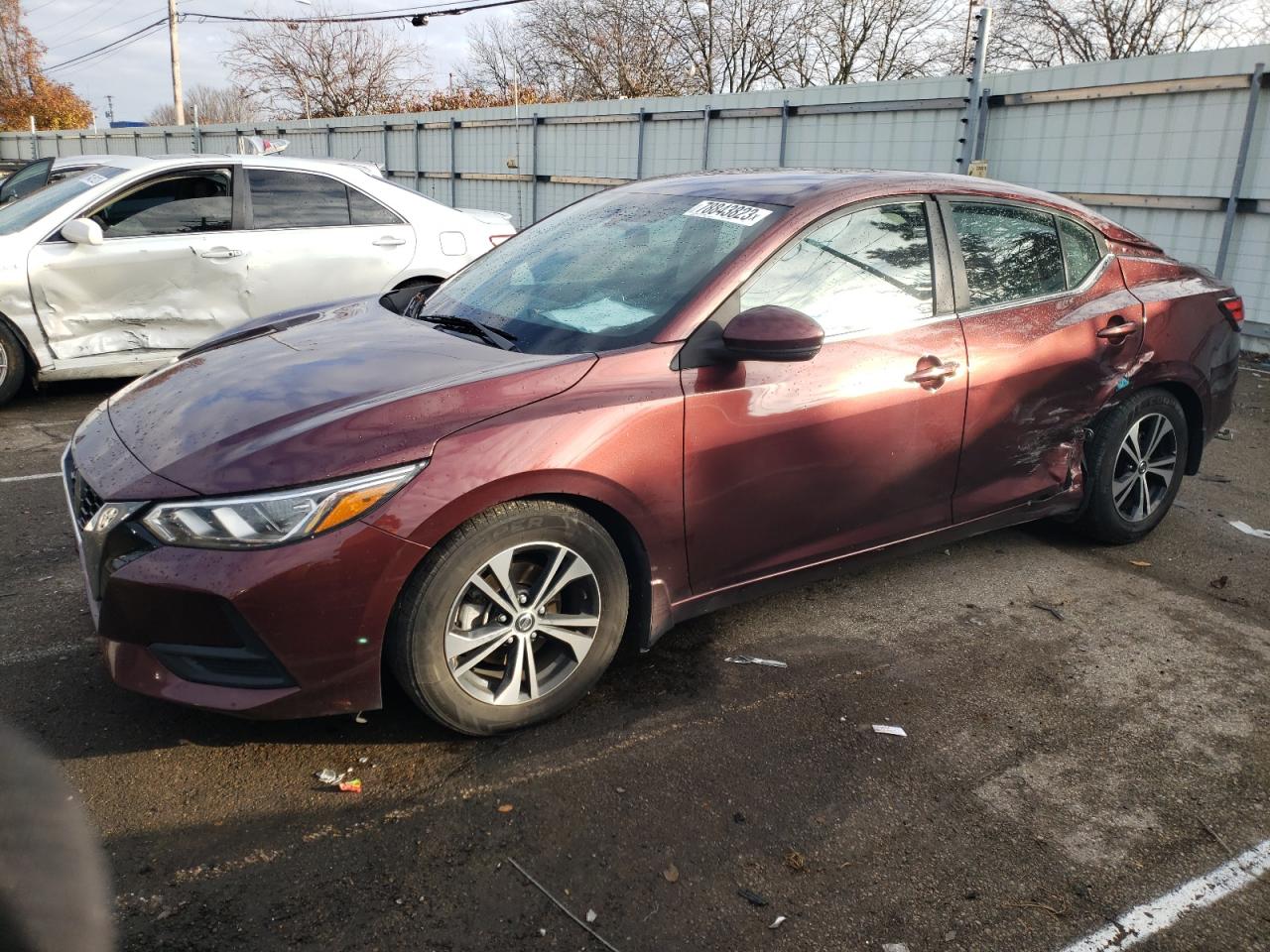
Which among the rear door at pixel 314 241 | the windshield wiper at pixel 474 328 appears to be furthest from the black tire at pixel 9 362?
the windshield wiper at pixel 474 328

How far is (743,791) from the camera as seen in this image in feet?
9.06

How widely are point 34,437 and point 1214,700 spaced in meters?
6.36

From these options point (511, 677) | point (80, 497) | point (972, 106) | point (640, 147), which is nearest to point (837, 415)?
point (511, 677)

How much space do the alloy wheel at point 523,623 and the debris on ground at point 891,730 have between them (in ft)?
3.07

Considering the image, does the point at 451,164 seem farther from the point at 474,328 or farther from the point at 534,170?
the point at 474,328

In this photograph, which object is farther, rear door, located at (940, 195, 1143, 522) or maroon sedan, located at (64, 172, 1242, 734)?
rear door, located at (940, 195, 1143, 522)

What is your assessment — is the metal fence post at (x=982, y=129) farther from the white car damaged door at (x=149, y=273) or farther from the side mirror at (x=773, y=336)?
the side mirror at (x=773, y=336)

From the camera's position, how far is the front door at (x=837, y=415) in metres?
3.17

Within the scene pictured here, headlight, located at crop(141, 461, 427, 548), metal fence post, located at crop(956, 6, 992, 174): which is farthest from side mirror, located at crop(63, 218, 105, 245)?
metal fence post, located at crop(956, 6, 992, 174)

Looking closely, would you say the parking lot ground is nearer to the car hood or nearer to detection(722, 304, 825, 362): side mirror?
the car hood

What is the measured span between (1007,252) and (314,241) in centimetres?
511

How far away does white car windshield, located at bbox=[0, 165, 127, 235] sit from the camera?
6.71m

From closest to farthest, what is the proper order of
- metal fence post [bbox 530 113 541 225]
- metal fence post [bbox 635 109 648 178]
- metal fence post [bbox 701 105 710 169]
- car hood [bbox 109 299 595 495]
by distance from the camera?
car hood [bbox 109 299 595 495], metal fence post [bbox 701 105 710 169], metal fence post [bbox 635 109 648 178], metal fence post [bbox 530 113 541 225]

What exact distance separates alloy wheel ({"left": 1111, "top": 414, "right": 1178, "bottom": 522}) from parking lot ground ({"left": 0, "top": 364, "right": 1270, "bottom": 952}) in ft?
2.36
